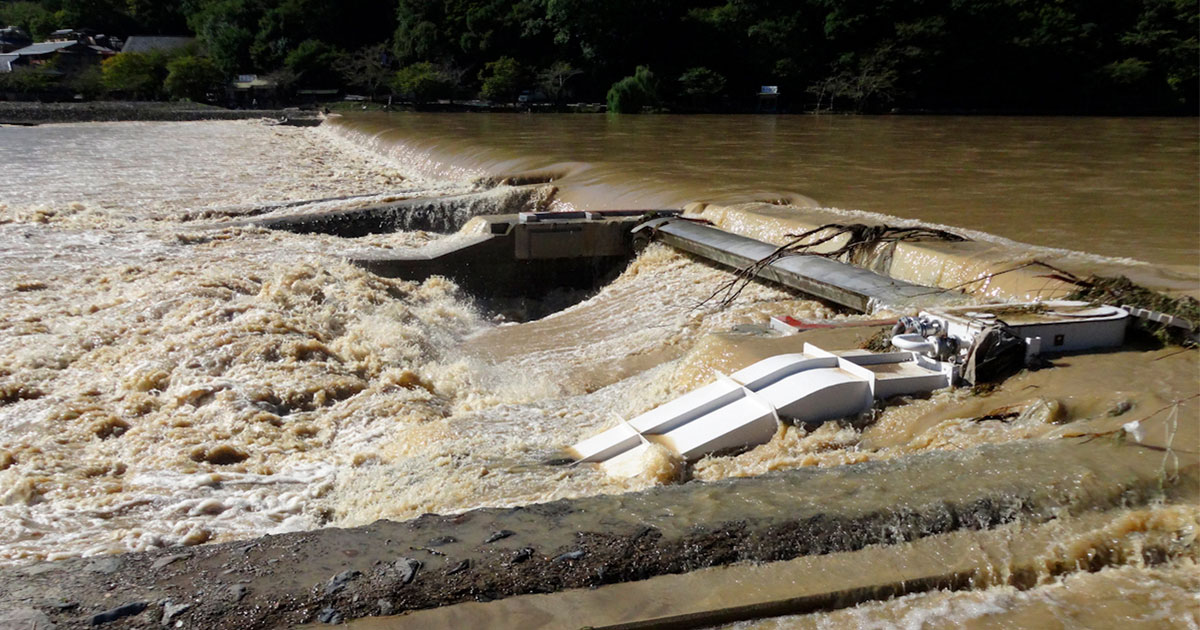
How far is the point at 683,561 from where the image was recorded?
2982 mm

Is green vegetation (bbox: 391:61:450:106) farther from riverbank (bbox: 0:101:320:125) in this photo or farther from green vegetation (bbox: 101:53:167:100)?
green vegetation (bbox: 101:53:167:100)

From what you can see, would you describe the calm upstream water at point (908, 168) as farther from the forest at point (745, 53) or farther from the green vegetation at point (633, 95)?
the green vegetation at point (633, 95)

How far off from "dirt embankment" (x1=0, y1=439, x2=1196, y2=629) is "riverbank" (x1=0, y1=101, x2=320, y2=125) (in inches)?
1438

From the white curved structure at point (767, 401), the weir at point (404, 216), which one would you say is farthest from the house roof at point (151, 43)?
the white curved structure at point (767, 401)

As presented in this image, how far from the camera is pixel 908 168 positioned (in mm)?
16422

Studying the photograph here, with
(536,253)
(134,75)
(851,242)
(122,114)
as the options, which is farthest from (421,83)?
(851,242)

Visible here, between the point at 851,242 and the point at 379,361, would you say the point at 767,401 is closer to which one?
the point at 379,361

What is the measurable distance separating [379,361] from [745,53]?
41366 millimetres

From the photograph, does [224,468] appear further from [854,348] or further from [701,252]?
[701,252]

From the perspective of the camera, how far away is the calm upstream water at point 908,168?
Answer: 1051 centimetres

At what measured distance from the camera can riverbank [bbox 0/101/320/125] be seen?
38156mm

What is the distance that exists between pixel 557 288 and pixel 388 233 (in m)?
3.10

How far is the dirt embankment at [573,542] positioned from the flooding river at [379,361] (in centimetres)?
38

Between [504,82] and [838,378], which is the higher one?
[504,82]
